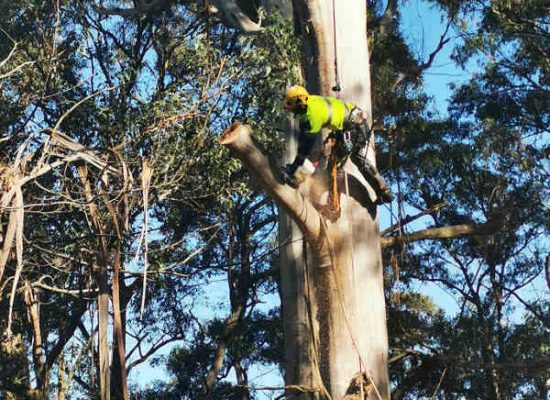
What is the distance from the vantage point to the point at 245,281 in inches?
532

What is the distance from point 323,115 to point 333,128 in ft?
0.66

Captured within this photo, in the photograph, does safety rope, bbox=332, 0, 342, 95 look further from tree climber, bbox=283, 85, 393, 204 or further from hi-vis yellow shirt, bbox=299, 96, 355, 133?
hi-vis yellow shirt, bbox=299, 96, 355, 133

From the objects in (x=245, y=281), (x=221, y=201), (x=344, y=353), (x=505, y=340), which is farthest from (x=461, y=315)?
(x=344, y=353)

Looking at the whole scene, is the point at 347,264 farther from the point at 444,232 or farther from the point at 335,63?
the point at 444,232

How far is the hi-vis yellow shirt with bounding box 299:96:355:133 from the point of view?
190 inches

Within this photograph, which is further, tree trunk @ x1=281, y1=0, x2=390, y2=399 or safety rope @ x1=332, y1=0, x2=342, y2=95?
safety rope @ x1=332, y1=0, x2=342, y2=95

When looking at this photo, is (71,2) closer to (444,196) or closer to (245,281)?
(245,281)

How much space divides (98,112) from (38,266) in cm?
158

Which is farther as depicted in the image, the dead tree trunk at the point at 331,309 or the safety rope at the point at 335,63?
the safety rope at the point at 335,63

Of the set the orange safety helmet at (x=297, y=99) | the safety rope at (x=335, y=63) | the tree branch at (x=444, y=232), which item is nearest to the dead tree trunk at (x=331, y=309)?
the orange safety helmet at (x=297, y=99)

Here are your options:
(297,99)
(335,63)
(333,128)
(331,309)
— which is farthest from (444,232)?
(297,99)

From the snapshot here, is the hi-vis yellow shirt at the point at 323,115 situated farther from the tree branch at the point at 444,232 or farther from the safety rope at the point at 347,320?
the tree branch at the point at 444,232

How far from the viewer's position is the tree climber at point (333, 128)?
4801mm

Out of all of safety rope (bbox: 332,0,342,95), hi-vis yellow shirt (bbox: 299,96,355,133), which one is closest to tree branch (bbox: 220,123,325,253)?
hi-vis yellow shirt (bbox: 299,96,355,133)
